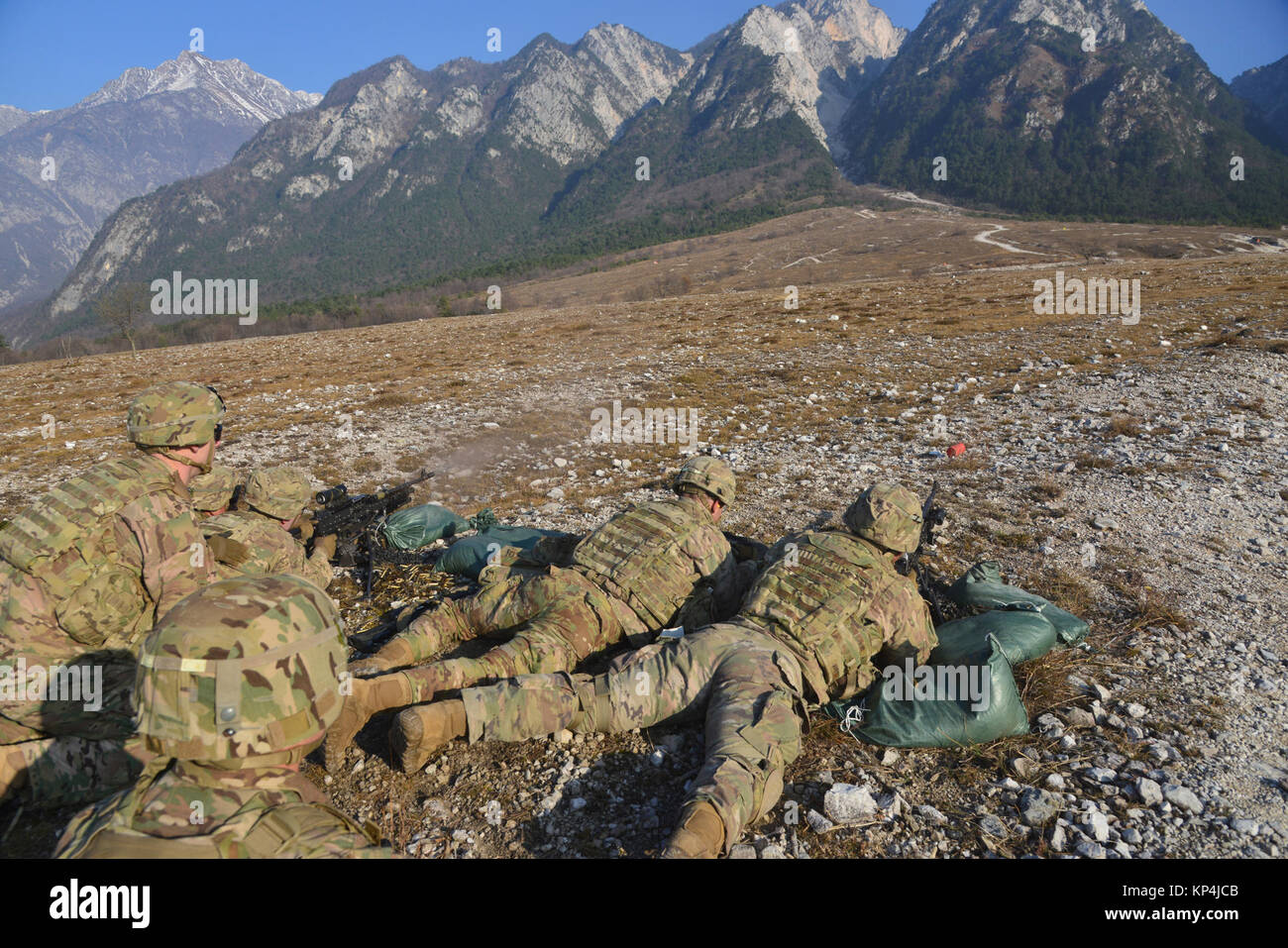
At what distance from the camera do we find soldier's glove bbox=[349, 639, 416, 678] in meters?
4.27

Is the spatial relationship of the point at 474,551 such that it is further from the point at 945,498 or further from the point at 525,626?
the point at 945,498

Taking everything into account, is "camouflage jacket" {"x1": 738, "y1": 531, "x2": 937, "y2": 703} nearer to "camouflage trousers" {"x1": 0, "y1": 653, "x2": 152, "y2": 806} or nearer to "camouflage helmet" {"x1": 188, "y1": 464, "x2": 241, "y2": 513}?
"camouflage trousers" {"x1": 0, "y1": 653, "x2": 152, "y2": 806}

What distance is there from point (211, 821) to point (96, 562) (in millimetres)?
2304

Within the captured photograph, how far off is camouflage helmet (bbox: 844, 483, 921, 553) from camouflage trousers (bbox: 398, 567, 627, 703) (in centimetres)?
202

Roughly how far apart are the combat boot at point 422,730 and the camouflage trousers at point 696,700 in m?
0.10

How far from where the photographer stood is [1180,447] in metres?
8.93

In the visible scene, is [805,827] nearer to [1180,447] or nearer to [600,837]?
[600,837]

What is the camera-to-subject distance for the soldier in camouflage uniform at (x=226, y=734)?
2203mm

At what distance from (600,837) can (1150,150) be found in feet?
571

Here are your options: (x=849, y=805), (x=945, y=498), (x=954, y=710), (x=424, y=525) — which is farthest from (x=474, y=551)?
(x=945, y=498)

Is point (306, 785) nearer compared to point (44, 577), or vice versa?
point (306, 785)

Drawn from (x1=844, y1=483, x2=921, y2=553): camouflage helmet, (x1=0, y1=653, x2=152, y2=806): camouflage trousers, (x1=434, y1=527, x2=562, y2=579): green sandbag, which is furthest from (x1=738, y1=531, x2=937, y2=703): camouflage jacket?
(x1=0, y1=653, x2=152, y2=806): camouflage trousers
